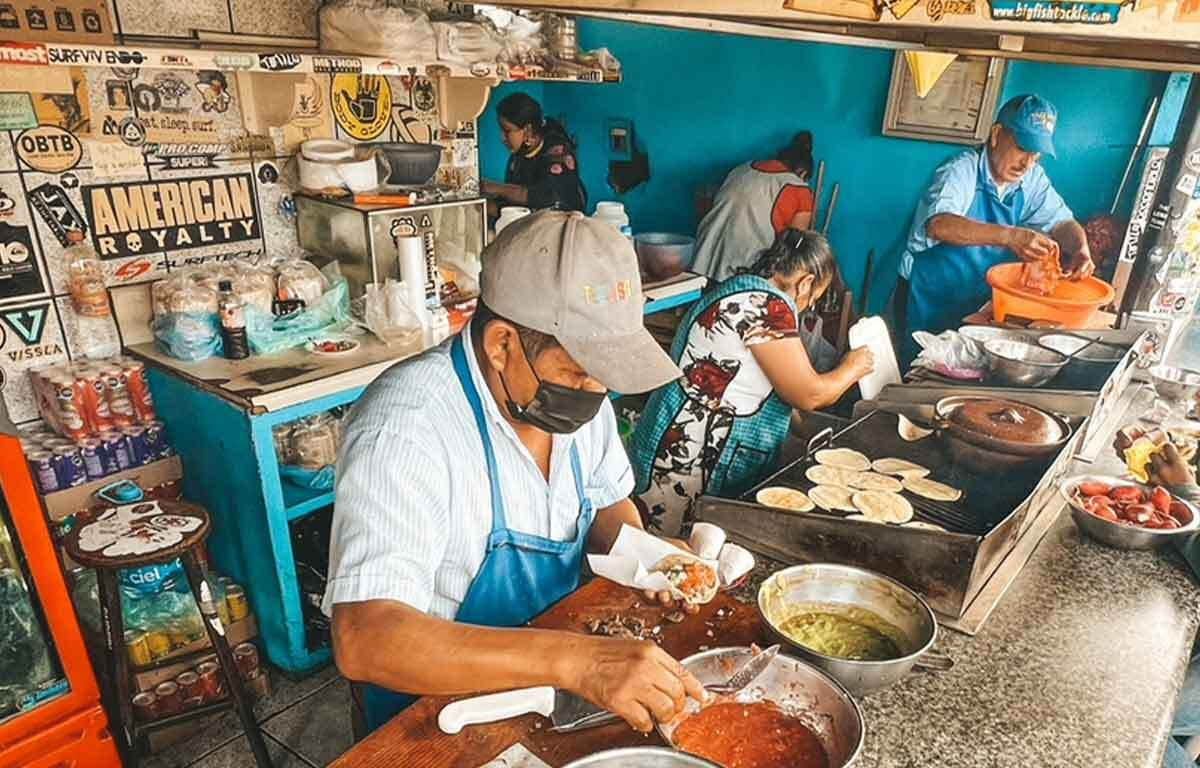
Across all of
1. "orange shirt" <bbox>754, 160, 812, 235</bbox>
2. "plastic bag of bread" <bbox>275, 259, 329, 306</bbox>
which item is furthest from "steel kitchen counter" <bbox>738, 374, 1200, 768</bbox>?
"orange shirt" <bbox>754, 160, 812, 235</bbox>

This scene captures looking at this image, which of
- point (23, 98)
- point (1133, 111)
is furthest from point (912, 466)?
point (1133, 111)

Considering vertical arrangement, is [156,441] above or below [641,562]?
below

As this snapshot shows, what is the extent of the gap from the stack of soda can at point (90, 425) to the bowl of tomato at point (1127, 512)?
3.39 m

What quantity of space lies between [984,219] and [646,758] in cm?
430

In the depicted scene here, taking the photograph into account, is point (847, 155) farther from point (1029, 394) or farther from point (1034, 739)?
point (1034, 739)

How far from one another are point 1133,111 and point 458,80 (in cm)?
415

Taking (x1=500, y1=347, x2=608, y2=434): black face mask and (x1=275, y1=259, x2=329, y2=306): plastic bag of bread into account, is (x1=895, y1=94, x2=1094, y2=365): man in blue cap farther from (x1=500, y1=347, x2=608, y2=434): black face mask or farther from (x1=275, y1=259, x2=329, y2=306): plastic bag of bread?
(x1=275, y1=259, x2=329, y2=306): plastic bag of bread

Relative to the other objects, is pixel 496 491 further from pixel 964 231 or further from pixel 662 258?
pixel 662 258

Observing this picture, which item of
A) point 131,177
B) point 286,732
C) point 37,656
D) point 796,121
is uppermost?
point 796,121

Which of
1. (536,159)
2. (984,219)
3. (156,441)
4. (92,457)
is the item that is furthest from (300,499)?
(984,219)

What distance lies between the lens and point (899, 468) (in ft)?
7.88

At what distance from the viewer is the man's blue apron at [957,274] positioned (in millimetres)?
4566

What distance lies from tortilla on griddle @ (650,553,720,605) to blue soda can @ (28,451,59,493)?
7.82 feet

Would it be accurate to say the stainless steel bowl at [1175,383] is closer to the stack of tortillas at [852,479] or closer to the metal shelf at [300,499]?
the stack of tortillas at [852,479]
